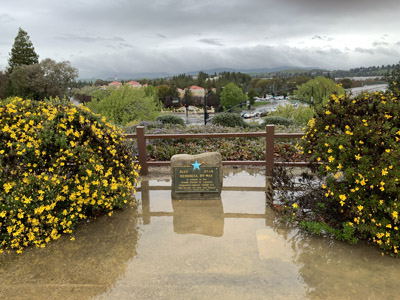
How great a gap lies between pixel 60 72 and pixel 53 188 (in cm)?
5990

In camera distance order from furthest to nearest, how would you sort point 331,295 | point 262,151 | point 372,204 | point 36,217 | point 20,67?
point 20,67 < point 262,151 < point 36,217 < point 372,204 < point 331,295

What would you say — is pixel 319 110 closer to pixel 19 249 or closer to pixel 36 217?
pixel 36 217

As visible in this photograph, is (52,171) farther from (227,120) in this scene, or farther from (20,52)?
(20,52)

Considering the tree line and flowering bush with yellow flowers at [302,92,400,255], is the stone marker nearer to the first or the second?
flowering bush with yellow flowers at [302,92,400,255]

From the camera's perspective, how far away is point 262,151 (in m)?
10.9

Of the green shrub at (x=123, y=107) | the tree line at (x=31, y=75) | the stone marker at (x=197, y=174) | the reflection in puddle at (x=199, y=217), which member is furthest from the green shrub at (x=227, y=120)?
the tree line at (x=31, y=75)

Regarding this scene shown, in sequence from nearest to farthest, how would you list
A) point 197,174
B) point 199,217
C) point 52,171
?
point 52,171 → point 199,217 → point 197,174

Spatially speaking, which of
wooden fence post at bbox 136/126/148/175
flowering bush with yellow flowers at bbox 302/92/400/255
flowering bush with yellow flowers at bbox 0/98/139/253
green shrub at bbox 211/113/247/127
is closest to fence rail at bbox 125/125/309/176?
wooden fence post at bbox 136/126/148/175

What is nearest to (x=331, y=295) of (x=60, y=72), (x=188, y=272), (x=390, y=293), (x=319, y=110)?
(x=390, y=293)

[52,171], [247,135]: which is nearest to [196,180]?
[247,135]

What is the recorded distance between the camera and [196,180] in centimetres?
733

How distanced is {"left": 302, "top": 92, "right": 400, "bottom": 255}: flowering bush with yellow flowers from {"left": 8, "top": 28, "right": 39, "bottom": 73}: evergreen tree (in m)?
68.7

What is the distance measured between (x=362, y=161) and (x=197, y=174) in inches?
134

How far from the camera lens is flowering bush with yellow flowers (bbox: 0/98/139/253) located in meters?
5.22
